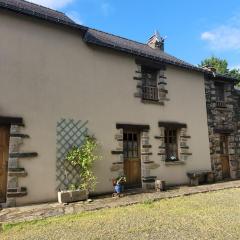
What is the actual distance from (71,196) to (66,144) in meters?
1.54

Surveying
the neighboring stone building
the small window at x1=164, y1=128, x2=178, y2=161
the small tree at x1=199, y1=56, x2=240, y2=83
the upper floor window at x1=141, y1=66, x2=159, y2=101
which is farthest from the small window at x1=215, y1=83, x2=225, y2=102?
→ the small tree at x1=199, y1=56, x2=240, y2=83

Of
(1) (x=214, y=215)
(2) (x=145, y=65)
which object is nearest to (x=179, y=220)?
(1) (x=214, y=215)

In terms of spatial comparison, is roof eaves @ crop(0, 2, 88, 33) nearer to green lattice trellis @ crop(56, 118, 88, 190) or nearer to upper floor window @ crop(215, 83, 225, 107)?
green lattice trellis @ crop(56, 118, 88, 190)

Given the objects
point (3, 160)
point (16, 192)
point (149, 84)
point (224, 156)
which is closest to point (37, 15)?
point (3, 160)

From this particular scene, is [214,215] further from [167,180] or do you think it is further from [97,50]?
[97,50]

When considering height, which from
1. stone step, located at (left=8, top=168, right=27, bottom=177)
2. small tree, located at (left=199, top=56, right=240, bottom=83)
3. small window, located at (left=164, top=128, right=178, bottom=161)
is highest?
small tree, located at (left=199, top=56, right=240, bottom=83)

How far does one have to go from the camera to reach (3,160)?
731 centimetres

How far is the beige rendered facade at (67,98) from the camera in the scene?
7664mm

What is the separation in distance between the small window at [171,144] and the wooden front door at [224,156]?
9.34 feet

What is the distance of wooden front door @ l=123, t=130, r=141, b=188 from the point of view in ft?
31.7

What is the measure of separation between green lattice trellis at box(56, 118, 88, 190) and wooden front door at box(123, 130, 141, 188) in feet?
6.04

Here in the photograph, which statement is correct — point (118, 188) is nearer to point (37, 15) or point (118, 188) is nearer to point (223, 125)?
point (37, 15)

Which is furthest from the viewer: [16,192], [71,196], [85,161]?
[85,161]

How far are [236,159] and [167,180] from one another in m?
4.46
